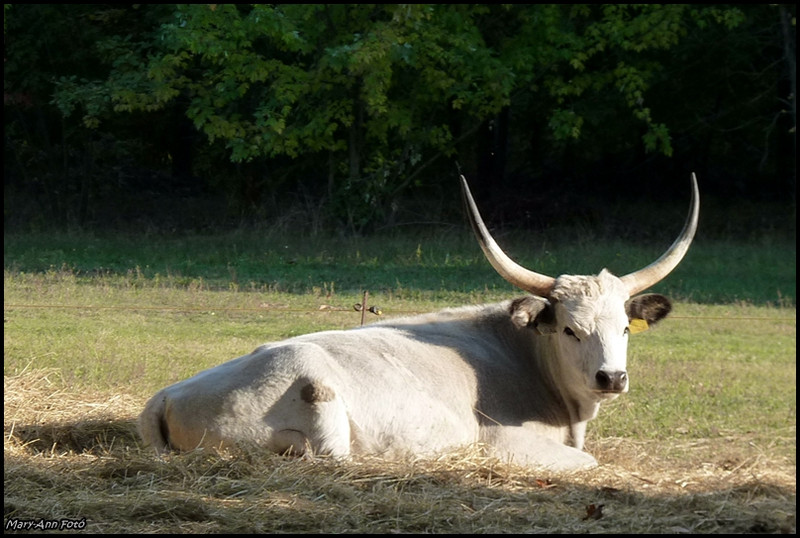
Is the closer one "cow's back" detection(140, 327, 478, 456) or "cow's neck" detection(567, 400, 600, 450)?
"cow's back" detection(140, 327, 478, 456)

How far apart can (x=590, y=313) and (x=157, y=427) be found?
9.02ft

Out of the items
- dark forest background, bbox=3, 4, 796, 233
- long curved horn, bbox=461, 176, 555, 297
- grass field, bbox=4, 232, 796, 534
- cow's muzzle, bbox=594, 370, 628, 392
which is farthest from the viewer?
dark forest background, bbox=3, 4, 796, 233

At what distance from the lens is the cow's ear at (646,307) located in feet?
23.1

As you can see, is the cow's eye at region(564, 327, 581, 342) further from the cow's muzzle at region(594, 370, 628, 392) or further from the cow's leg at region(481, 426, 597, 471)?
the cow's leg at region(481, 426, 597, 471)

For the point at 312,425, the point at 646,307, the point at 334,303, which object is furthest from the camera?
the point at 334,303

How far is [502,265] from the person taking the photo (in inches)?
273

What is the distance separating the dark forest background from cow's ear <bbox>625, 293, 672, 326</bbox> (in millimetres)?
→ 12039

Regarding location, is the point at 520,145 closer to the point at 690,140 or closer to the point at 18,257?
the point at 690,140

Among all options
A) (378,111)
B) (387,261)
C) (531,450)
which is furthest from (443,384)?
(378,111)

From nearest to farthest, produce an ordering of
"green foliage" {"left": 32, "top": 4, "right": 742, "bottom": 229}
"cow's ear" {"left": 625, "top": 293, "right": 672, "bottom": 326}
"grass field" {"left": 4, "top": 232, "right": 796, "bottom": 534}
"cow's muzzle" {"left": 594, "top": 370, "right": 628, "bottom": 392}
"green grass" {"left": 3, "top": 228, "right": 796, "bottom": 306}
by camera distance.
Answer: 1. "grass field" {"left": 4, "top": 232, "right": 796, "bottom": 534}
2. "cow's muzzle" {"left": 594, "top": 370, "right": 628, "bottom": 392}
3. "cow's ear" {"left": 625, "top": 293, "right": 672, "bottom": 326}
4. "green grass" {"left": 3, "top": 228, "right": 796, "bottom": 306}
5. "green foliage" {"left": 32, "top": 4, "right": 742, "bottom": 229}

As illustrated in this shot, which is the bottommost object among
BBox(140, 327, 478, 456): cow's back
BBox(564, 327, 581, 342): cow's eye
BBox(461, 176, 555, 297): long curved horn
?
BBox(140, 327, 478, 456): cow's back

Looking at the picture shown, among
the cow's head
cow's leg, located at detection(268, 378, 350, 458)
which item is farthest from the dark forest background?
cow's leg, located at detection(268, 378, 350, 458)

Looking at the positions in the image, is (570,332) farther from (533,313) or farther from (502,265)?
(502,265)

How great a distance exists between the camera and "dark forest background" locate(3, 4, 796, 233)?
19.9m
